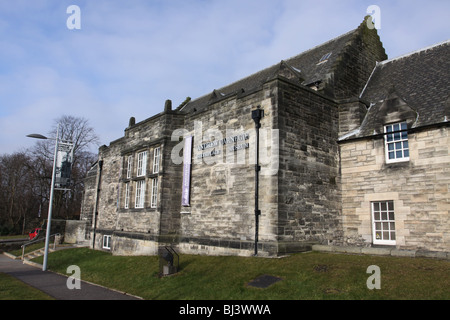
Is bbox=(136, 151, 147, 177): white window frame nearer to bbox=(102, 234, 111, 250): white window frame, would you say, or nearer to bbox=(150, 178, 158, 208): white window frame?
bbox=(150, 178, 158, 208): white window frame

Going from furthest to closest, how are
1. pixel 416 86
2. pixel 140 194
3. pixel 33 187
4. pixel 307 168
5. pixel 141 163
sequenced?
pixel 33 187, pixel 141 163, pixel 140 194, pixel 416 86, pixel 307 168

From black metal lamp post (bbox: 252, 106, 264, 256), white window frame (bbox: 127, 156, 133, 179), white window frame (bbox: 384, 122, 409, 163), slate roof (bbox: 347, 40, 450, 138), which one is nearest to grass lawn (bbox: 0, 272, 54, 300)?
black metal lamp post (bbox: 252, 106, 264, 256)

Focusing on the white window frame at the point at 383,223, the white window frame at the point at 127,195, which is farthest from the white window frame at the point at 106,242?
the white window frame at the point at 383,223

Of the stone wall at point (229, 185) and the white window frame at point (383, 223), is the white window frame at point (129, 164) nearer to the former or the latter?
the stone wall at point (229, 185)

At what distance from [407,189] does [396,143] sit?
1.86 meters

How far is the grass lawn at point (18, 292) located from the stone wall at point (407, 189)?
11.3m

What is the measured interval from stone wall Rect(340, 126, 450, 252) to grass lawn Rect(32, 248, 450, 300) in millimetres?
2097

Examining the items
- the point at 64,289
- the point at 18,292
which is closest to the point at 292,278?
the point at 64,289

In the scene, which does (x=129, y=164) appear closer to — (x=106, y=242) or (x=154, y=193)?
(x=154, y=193)

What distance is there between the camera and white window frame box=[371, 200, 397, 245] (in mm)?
12914

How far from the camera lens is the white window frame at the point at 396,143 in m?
12.9

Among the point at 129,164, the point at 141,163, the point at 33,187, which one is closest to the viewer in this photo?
the point at 141,163

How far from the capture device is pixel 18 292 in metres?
10.8

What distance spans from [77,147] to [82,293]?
129ft
